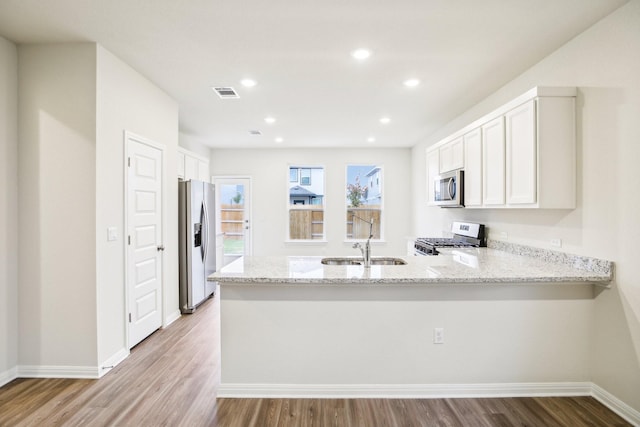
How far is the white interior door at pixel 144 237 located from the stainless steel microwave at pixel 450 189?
327cm

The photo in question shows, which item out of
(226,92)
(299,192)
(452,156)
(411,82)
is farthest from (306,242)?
(411,82)

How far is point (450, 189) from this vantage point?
157 inches

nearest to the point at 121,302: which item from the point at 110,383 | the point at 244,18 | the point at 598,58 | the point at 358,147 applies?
the point at 110,383

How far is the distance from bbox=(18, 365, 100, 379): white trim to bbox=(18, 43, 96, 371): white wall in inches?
1.3

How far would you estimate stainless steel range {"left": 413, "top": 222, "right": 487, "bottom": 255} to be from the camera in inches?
155

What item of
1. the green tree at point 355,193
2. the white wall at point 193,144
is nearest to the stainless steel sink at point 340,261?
the white wall at point 193,144

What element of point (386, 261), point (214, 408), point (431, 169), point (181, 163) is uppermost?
point (181, 163)

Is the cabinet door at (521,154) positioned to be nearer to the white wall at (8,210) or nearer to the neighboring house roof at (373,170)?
the white wall at (8,210)

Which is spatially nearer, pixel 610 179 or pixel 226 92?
pixel 610 179

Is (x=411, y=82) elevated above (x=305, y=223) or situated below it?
above

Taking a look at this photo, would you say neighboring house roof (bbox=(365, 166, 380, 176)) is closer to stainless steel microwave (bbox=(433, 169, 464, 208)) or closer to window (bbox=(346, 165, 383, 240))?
window (bbox=(346, 165, 383, 240))

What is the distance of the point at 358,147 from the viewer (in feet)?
22.9

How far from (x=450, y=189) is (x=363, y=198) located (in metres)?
3.21

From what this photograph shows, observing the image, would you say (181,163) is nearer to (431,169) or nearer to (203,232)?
(203,232)
